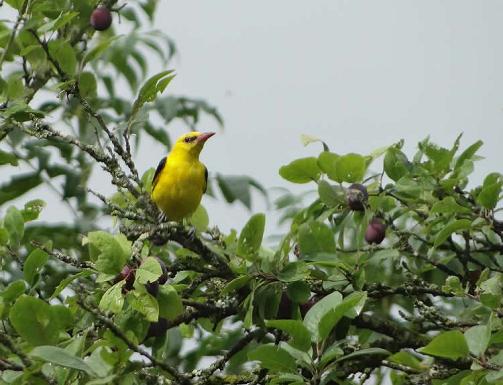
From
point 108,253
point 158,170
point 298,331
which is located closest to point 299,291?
point 298,331

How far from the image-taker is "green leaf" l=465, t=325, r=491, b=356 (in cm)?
249

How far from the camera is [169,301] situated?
109 inches

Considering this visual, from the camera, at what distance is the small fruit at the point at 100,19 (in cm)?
452

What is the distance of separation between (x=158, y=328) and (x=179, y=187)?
1760 millimetres

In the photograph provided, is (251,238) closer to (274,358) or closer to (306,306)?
(306,306)

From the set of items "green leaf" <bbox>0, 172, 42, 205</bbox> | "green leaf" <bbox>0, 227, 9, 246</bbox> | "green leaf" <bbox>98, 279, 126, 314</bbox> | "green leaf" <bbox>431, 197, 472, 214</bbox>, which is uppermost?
"green leaf" <bbox>431, 197, 472, 214</bbox>

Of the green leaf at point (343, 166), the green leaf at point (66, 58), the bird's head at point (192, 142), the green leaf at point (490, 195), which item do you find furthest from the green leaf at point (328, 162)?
the bird's head at point (192, 142)

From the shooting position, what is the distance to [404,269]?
3.51 m

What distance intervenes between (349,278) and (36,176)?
2195 millimetres

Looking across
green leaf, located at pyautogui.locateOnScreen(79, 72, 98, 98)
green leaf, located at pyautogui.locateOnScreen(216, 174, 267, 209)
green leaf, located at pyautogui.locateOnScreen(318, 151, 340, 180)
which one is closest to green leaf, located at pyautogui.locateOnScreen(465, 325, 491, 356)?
green leaf, located at pyautogui.locateOnScreen(318, 151, 340, 180)

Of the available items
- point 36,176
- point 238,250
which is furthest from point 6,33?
point 238,250

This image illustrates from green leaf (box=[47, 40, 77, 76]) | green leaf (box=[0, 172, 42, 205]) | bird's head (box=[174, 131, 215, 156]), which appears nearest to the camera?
green leaf (box=[47, 40, 77, 76])

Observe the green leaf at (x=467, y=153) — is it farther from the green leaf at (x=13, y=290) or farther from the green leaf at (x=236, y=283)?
the green leaf at (x=13, y=290)

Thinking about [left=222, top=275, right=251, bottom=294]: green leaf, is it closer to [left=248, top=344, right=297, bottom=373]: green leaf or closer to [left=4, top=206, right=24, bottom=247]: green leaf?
[left=248, top=344, right=297, bottom=373]: green leaf
